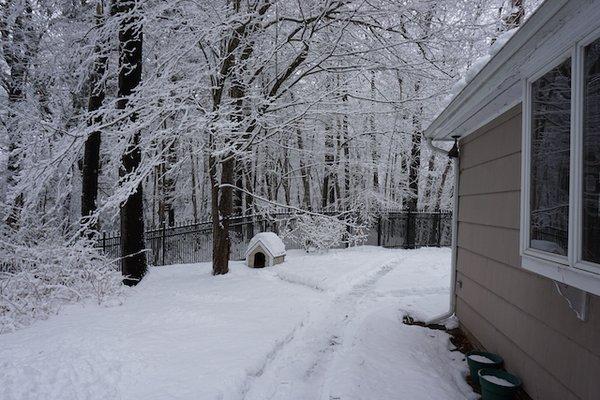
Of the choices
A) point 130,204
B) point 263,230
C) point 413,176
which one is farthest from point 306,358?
point 413,176

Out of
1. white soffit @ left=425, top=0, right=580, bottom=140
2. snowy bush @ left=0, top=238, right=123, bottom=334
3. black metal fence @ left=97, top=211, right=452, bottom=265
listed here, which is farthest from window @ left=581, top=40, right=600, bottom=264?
black metal fence @ left=97, top=211, right=452, bottom=265

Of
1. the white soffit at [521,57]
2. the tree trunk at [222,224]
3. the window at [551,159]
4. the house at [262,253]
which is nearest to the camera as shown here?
the white soffit at [521,57]

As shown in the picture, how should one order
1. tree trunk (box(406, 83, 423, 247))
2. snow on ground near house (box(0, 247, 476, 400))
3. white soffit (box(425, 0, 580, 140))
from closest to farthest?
white soffit (box(425, 0, 580, 140))
snow on ground near house (box(0, 247, 476, 400))
tree trunk (box(406, 83, 423, 247))

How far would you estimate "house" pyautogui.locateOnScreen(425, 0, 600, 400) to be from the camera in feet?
6.83

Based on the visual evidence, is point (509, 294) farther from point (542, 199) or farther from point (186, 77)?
point (186, 77)

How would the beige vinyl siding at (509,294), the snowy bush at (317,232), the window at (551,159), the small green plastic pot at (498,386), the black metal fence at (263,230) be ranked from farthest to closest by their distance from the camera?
1. the black metal fence at (263,230)
2. the snowy bush at (317,232)
3. the small green plastic pot at (498,386)
4. the beige vinyl siding at (509,294)
5. the window at (551,159)

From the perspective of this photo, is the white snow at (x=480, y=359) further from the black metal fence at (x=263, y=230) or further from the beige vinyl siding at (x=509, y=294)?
the black metal fence at (x=263, y=230)

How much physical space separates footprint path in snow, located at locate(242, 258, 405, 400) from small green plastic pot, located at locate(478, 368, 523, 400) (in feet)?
4.39

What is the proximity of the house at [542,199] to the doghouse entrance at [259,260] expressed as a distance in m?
6.35

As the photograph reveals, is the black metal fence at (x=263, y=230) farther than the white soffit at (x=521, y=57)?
Yes

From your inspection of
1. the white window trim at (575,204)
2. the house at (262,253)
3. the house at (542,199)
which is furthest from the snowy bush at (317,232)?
Answer: the white window trim at (575,204)

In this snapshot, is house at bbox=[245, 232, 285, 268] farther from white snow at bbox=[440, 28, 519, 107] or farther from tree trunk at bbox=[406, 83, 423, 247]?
tree trunk at bbox=[406, 83, 423, 247]

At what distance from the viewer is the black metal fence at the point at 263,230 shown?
13773mm

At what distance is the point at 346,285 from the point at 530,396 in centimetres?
498
